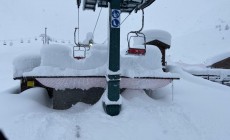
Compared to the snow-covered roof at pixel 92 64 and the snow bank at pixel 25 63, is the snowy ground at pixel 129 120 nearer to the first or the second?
the snow-covered roof at pixel 92 64

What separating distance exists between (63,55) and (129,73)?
2240mm

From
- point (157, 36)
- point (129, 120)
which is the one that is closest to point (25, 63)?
point (129, 120)

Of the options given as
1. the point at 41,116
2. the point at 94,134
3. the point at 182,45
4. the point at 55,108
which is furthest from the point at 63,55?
the point at 182,45

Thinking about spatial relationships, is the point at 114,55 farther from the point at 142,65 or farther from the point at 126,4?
the point at 126,4

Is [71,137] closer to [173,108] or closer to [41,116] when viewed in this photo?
[41,116]

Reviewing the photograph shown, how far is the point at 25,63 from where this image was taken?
11.1 metres

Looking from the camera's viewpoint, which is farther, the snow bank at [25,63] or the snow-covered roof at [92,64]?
the snow bank at [25,63]

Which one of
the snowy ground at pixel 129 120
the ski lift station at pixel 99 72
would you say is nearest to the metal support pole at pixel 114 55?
the ski lift station at pixel 99 72

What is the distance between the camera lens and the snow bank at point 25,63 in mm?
11156

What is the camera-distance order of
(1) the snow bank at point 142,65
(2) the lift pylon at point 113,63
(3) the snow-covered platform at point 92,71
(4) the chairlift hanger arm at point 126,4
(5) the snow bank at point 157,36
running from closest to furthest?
1. (2) the lift pylon at point 113,63
2. (3) the snow-covered platform at point 92,71
3. (1) the snow bank at point 142,65
4. (4) the chairlift hanger arm at point 126,4
5. (5) the snow bank at point 157,36

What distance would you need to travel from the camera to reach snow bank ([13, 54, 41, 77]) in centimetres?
1116

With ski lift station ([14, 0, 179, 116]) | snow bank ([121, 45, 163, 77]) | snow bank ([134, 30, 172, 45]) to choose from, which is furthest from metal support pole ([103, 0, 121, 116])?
snow bank ([134, 30, 172, 45])

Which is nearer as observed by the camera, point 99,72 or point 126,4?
point 99,72

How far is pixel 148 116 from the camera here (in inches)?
310
